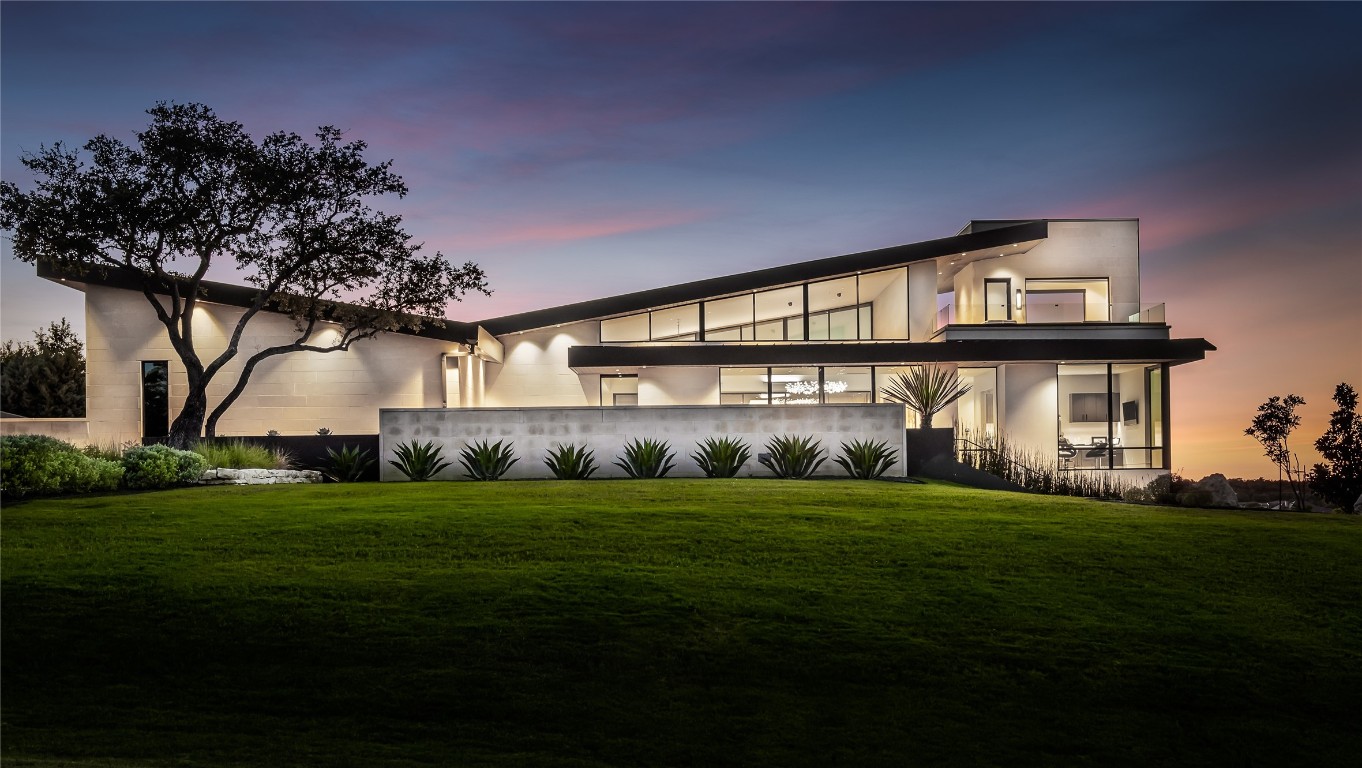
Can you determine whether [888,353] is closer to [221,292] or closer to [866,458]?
[866,458]

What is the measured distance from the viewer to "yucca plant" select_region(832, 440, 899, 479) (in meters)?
20.6

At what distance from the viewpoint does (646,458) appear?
2041cm

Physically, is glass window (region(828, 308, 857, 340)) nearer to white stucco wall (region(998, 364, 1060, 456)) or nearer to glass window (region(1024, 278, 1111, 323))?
white stucco wall (region(998, 364, 1060, 456))

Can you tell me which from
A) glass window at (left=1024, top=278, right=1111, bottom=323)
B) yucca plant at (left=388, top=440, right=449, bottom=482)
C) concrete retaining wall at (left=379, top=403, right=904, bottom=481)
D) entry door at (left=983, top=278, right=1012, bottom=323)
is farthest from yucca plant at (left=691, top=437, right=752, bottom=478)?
glass window at (left=1024, top=278, right=1111, bottom=323)

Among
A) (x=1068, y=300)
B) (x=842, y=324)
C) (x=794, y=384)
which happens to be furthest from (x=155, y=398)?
(x=1068, y=300)

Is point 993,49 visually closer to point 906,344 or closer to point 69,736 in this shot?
point 906,344

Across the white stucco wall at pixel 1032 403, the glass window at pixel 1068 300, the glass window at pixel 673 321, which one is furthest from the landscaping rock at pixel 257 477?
the glass window at pixel 1068 300

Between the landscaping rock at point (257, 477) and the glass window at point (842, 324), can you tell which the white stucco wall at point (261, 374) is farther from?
the glass window at point (842, 324)

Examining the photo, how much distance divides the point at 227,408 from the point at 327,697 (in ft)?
70.4

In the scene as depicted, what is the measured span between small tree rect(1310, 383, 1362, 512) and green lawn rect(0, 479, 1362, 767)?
22.1 m

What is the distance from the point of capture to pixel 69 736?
6.43 meters

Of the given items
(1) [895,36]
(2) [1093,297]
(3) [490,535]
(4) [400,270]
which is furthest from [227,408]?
(2) [1093,297]

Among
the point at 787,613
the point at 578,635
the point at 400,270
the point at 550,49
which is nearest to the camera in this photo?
the point at 578,635

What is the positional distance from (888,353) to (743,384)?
4.33m
